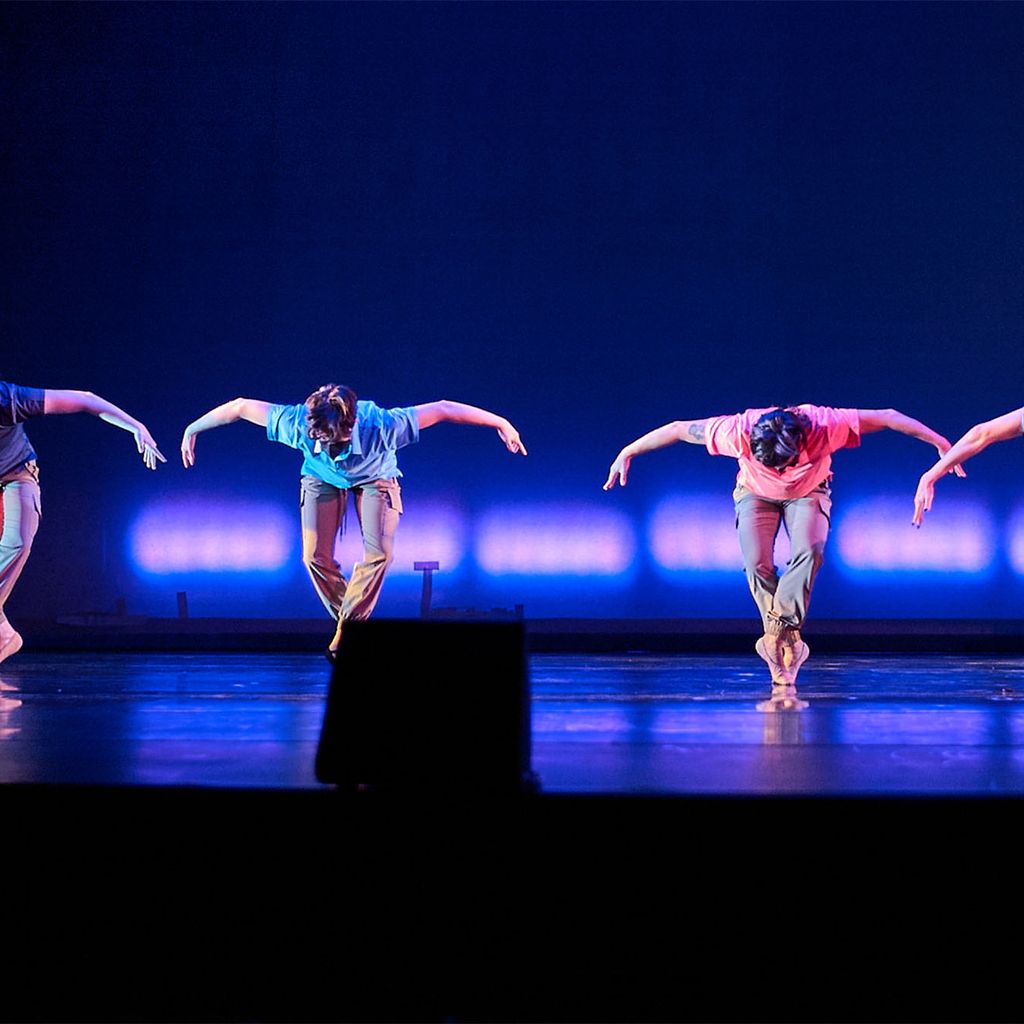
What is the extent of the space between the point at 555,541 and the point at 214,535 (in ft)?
9.22

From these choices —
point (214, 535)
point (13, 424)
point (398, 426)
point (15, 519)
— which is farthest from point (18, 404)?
point (214, 535)

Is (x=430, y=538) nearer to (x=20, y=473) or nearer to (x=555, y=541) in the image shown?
(x=555, y=541)

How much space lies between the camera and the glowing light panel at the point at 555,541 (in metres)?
8.45

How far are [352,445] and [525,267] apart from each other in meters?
3.20

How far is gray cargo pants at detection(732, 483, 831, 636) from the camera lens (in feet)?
16.7

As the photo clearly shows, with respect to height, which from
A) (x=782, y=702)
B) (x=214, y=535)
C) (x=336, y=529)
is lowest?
(x=782, y=702)

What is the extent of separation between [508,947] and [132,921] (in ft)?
2.15

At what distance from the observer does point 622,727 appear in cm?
398

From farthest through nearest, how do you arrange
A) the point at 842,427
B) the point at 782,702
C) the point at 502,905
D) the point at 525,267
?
1. the point at 525,267
2. the point at 842,427
3. the point at 782,702
4. the point at 502,905

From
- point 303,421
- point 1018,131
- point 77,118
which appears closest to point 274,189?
point 77,118

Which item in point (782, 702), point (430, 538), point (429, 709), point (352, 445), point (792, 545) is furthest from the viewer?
point (430, 538)

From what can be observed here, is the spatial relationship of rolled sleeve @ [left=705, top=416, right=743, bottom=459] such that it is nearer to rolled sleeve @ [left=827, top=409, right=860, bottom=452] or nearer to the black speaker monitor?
rolled sleeve @ [left=827, top=409, right=860, bottom=452]

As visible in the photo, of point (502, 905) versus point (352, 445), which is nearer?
point (502, 905)

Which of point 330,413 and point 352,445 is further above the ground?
point 330,413
